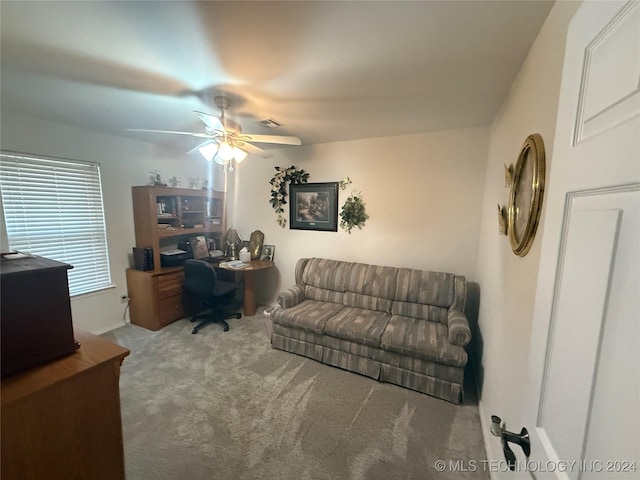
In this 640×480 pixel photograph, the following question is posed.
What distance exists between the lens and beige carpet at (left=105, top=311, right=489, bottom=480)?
5.18 feet

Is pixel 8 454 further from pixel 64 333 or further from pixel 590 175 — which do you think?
pixel 590 175

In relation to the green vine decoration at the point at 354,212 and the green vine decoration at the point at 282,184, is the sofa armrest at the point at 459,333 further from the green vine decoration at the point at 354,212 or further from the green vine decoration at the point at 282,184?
the green vine decoration at the point at 282,184

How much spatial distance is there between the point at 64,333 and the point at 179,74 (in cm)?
157

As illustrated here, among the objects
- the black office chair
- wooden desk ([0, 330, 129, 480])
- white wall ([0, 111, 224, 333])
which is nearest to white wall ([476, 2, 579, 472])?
wooden desk ([0, 330, 129, 480])

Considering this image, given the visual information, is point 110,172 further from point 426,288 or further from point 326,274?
point 426,288

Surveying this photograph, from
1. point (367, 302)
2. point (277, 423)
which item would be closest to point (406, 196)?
point (367, 302)

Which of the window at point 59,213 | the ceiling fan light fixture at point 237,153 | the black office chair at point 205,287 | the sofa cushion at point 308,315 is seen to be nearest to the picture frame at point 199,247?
the black office chair at point 205,287

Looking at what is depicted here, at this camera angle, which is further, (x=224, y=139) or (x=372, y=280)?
(x=372, y=280)

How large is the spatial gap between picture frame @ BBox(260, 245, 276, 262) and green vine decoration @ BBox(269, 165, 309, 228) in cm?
40

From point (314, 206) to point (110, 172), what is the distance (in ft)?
8.26

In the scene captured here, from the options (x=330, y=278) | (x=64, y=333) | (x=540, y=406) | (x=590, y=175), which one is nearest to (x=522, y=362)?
(x=540, y=406)

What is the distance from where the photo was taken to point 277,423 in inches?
74.5

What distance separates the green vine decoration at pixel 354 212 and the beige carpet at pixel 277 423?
170cm

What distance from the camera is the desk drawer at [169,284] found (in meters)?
3.23
